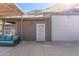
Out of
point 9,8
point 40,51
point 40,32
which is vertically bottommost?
point 40,51

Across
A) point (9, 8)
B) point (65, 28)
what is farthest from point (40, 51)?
point (65, 28)

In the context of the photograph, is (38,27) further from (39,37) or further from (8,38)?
(8,38)

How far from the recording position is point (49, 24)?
21375mm

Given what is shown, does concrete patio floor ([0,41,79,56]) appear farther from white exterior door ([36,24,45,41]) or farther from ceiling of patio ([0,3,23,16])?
white exterior door ([36,24,45,41])

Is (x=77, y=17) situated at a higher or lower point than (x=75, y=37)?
higher

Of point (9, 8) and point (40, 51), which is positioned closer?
point (40, 51)

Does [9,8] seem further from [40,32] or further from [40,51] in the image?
[40,32]

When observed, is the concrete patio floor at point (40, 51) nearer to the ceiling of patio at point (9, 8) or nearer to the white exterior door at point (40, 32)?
the ceiling of patio at point (9, 8)

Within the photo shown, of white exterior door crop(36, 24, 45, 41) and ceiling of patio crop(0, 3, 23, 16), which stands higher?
ceiling of patio crop(0, 3, 23, 16)

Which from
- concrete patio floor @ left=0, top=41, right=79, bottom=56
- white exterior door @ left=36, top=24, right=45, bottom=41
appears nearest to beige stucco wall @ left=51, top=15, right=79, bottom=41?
white exterior door @ left=36, top=24, right=45, bottom=41

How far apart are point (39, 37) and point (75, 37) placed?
4.08 m

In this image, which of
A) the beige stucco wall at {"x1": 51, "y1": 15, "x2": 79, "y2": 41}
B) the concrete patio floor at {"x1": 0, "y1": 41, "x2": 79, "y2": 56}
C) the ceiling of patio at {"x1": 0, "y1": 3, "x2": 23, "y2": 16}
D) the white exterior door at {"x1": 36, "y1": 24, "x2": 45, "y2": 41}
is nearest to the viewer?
the concrete patio floor at {"x1": 0, "y1": 41, "x2": 79, "y2": 56}

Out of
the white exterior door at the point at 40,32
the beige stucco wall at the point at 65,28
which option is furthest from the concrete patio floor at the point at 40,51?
the beige stucco wall at the point at 65,28

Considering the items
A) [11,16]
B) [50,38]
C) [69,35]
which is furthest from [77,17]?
[11,16]
